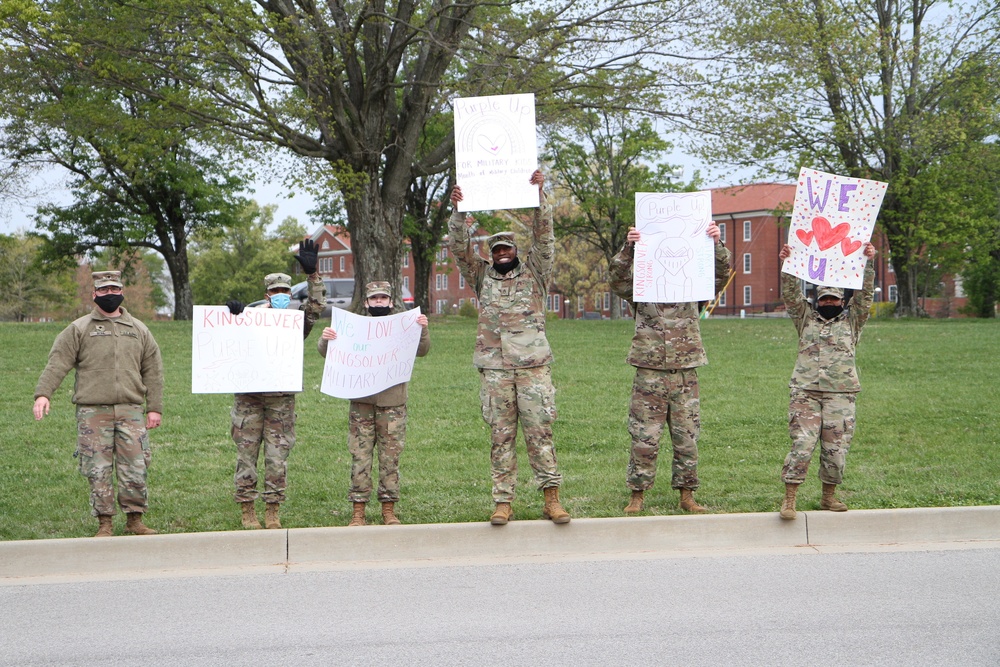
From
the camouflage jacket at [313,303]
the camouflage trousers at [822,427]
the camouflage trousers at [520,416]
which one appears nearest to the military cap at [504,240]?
the camouflage trousers at [520,416]

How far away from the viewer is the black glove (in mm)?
7980

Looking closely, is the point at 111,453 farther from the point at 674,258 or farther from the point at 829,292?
the point at 829,292

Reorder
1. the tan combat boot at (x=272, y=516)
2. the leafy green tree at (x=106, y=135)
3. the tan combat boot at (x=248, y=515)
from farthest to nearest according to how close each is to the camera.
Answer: the leafy green tree at (x=106, y=135)
the tan combat boot at (x=248, y=515)
the tan combat boot at (x=272, y=516)

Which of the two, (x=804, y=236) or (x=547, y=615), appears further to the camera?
(x=804, y=236)

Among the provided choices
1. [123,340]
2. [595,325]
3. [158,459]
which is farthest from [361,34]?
[123,340]

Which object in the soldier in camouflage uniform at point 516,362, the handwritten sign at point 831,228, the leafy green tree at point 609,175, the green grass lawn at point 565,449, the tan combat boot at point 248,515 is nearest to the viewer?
the soldier in camouflage uniform at point 516,362

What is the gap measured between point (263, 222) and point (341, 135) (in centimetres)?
6728

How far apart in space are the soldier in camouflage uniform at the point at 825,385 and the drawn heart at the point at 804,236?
303mm

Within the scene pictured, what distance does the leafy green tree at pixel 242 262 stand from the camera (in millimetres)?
84250

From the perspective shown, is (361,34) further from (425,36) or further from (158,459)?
(158,459)

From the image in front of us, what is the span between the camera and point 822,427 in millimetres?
8070

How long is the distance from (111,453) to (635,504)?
13.3 ft

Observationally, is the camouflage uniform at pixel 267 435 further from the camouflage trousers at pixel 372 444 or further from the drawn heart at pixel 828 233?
the drawn heart at pixel 828 233

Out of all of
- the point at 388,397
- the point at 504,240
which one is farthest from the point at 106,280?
the point at 504,240
